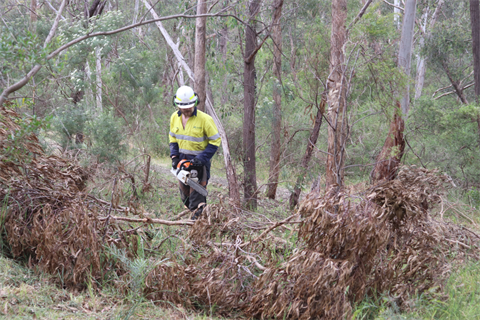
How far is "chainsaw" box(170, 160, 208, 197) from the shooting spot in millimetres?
6328

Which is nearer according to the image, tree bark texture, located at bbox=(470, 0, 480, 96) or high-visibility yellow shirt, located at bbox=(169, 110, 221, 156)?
high-visibility yellow shirt, located at bbox=(169, 110, 221, 156)

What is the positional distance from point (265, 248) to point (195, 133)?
95.8 inches

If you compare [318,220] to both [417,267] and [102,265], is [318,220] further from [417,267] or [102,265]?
[102,265]

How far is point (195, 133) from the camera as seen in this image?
6484 mm

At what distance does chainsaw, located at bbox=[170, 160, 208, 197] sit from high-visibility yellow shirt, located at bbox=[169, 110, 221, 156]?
0.91 feet

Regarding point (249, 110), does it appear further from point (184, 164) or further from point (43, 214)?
point (43, 214)

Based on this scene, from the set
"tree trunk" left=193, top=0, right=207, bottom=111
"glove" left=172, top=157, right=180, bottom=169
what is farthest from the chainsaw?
"tree trunk" left=193, top=0, right=207, bottom=111

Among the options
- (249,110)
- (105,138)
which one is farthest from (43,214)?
(105,138)

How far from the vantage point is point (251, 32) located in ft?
28.7

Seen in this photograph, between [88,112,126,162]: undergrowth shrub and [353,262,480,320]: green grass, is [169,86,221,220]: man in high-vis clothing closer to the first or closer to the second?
[353,262,480,320]: green grass

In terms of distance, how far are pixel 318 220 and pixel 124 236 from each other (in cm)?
229

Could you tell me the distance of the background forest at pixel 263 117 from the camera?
4.41 m

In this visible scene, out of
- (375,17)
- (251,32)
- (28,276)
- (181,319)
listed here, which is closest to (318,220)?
(181,319)

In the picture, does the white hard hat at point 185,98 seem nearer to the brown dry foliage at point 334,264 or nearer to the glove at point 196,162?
the glove at point 196,162
